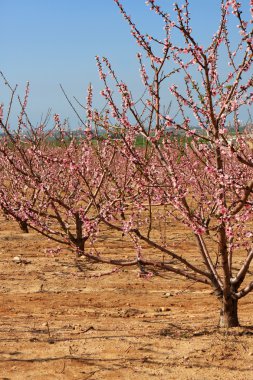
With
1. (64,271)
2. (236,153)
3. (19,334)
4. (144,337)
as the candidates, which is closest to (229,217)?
(236,153)

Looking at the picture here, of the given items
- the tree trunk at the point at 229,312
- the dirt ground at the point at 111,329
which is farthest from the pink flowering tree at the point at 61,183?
the tree trunk at the point at 229,312

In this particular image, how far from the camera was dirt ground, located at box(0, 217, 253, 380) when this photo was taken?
4.56 m

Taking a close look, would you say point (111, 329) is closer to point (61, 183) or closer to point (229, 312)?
point (229, 312)

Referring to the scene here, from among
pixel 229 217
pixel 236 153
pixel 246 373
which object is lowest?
pixel 246 373

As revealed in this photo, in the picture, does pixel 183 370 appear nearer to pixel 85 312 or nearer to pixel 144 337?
pixel 144 337

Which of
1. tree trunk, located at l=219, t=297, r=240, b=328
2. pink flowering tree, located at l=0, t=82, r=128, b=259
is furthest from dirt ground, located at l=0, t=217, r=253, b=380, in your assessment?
pink flowering tree, located at l=0, t=82, r=128, b=259

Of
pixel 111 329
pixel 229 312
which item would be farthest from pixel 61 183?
pixel 229 312

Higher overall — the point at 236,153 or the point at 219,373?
the point at 236,153

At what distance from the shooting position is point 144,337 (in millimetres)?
5328

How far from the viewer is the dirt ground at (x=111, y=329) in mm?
4562

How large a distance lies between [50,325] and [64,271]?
296 cm

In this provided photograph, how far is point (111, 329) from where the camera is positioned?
5.71m

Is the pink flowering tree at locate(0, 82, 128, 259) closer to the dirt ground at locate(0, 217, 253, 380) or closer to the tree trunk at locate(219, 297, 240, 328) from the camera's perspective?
the dirt ground at locate(0, 217, 253, 380)

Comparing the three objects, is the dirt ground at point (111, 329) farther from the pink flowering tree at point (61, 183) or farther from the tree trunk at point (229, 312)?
the pink flowering tree at point (61, 183)
